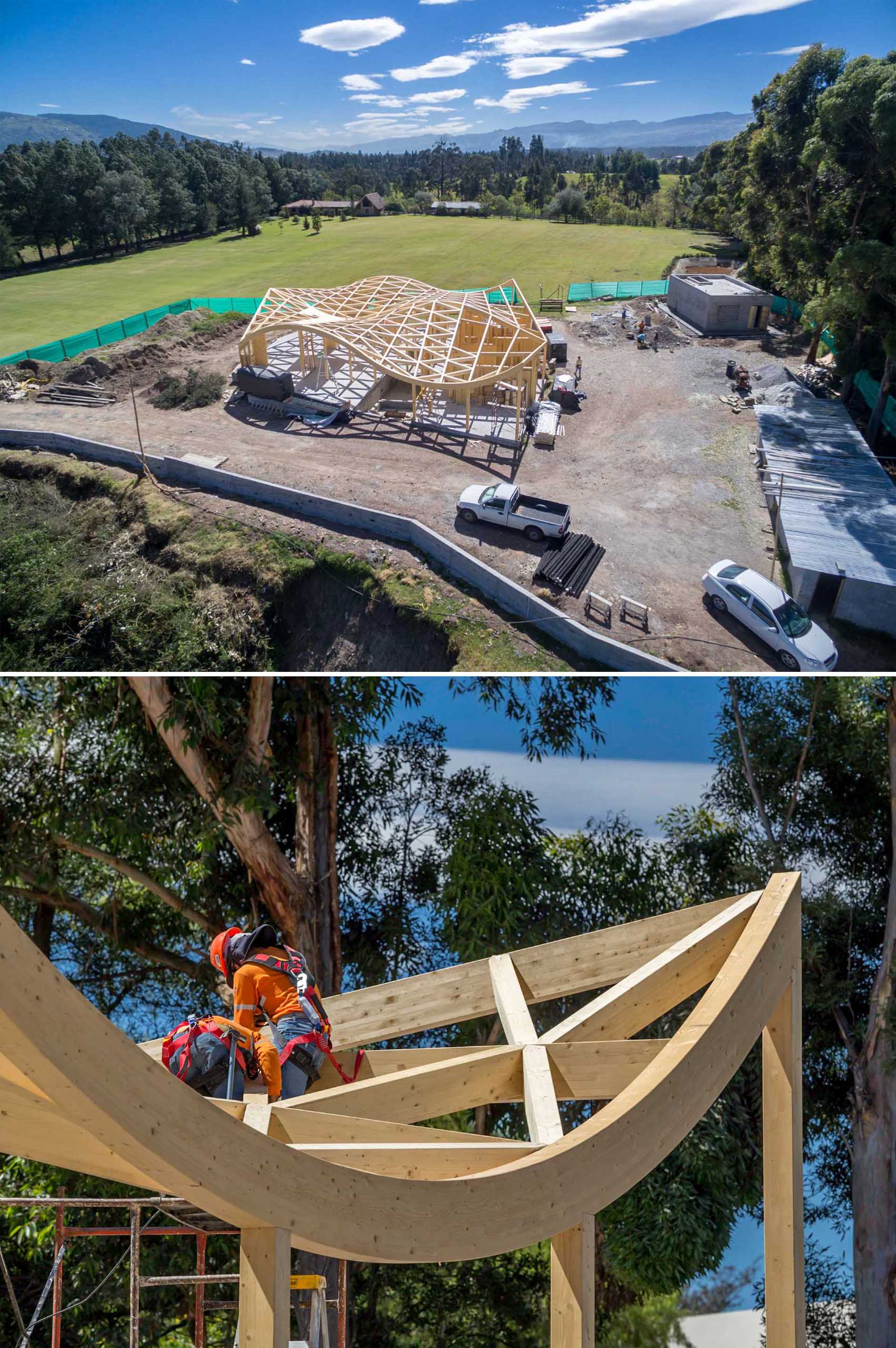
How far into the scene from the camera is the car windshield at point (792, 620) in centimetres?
938

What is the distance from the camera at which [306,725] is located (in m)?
11.0

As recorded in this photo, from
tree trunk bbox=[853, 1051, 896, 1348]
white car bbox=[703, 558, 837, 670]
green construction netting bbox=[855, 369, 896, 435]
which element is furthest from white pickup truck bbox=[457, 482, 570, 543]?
tree trunk bbox=[853, 1051, 896, 1348]

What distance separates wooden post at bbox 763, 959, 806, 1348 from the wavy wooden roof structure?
49.6 feet

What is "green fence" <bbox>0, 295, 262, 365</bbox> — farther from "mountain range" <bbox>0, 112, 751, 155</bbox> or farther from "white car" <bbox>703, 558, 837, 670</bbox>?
"white car" <bbox>703, 558, 837, 670</bbox>

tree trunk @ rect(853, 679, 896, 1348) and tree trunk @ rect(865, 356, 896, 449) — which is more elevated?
tree trunk @ rect(865, 356, 896, 449)

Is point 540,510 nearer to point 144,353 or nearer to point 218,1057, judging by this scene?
point 218,1057

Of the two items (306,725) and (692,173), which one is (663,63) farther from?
(306,725)

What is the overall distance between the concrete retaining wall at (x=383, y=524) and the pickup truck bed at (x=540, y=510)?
3.87ft

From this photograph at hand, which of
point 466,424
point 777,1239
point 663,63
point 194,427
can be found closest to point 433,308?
point 466,424

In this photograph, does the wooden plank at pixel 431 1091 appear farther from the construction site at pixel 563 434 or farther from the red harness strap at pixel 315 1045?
the construction site at pixel 563 434

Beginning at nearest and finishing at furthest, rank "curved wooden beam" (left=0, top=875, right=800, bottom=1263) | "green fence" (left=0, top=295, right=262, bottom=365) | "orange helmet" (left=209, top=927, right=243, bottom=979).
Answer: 1. "curved wooden beam" (left=0, top=875, right=800, bottom=1263)
2. "orange helmet" (left=209, top=927, right=243, bottom=979)
3. "green fence" (left=0, top=295, right=262, bottom=365)

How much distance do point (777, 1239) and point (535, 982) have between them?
200cm

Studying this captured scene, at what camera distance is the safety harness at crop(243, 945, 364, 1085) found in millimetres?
4895

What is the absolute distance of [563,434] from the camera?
16781 mm
